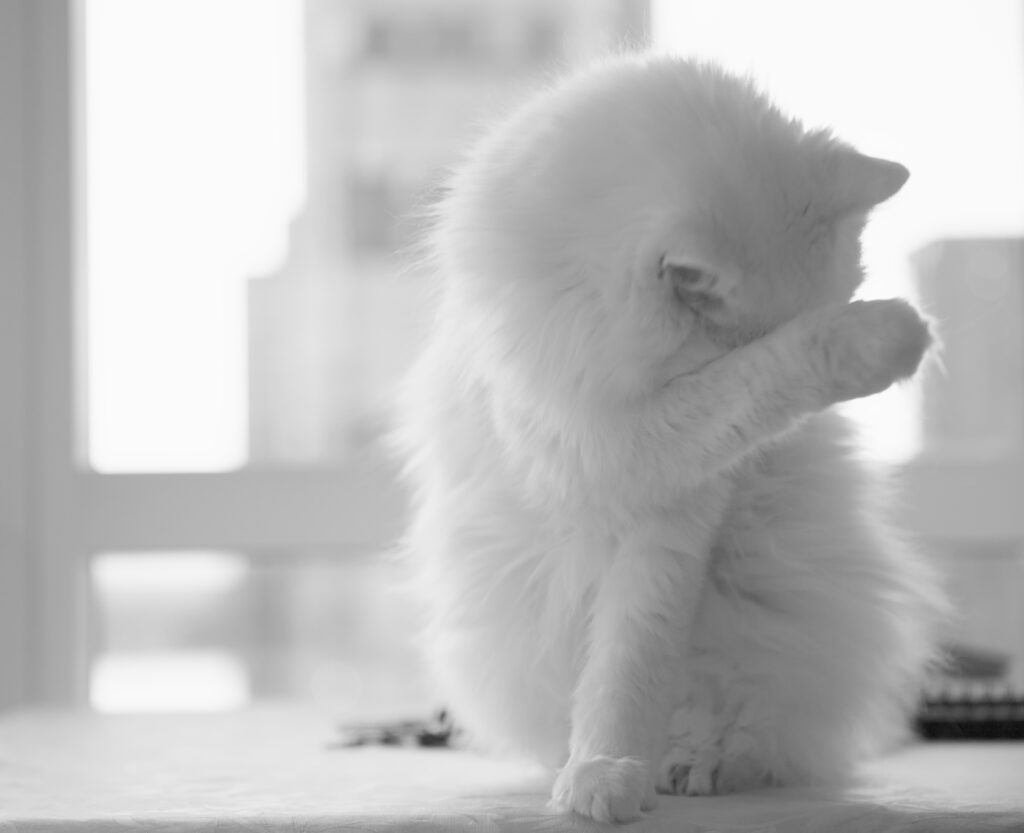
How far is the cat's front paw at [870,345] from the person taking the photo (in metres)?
0.67

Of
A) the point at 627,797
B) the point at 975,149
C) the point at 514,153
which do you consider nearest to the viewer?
the point at 627,797

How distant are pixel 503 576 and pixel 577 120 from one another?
322 mm

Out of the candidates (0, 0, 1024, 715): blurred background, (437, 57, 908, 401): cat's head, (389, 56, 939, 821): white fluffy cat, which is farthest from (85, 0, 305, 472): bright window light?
(437, 57, 908, 401): cat's head

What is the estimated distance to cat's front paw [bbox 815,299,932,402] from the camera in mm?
669

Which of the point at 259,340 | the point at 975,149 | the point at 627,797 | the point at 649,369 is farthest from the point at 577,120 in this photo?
the point at 975,149

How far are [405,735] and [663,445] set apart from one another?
0.56 metres

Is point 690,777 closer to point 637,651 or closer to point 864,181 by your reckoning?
point 637,651

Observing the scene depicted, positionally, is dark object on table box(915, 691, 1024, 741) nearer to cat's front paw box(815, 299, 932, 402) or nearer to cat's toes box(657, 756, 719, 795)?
cat's toes box(657, 756, 719, 795)

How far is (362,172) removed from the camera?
1.93 meters

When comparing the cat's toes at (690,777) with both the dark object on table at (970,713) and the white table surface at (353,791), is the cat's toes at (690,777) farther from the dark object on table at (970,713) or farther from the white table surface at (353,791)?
the dark object on table at (970,713)

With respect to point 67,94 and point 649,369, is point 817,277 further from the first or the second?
point 67,94

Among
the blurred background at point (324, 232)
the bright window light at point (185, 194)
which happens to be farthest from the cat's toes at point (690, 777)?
the bright window light at point (185, 194)

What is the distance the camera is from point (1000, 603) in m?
1.88

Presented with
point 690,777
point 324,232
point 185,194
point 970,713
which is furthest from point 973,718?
point 185,194
